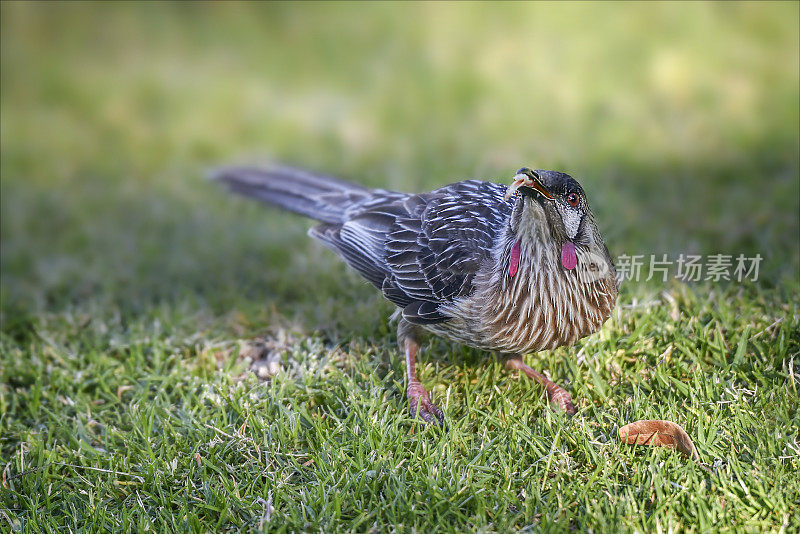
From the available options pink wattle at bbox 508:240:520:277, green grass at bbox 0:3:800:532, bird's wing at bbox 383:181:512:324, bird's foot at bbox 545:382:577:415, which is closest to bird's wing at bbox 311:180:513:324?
bird's wing at bbox 383:181:512:324

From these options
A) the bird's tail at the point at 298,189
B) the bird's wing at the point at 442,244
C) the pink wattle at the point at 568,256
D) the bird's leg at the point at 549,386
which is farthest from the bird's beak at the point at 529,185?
the bird's tail at the point at 298,189

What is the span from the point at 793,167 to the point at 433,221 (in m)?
3.43

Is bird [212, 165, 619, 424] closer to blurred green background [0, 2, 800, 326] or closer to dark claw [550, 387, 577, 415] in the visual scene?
dark claw [550, 387, 577, 415]

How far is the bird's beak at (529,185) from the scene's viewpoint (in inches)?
105

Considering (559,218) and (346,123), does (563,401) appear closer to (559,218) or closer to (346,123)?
(559,218)

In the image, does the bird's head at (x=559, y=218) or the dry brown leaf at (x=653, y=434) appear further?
the dry brown leaf at (x=653, y=434)

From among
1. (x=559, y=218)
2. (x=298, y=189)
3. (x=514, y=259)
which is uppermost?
(x=559, y=218)

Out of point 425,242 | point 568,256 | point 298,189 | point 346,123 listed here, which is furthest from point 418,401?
point 346,123

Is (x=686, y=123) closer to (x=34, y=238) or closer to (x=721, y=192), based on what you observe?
(x=721, y=192)

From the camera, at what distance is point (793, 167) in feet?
18.1

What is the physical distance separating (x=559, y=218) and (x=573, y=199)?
0.29 ft

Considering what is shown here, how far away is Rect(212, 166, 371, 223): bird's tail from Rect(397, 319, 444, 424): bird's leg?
0.77 m

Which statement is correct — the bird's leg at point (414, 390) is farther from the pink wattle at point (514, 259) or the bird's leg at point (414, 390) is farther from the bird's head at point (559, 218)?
the bird's head at point (559, 218)

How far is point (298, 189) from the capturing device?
4.38 metres
